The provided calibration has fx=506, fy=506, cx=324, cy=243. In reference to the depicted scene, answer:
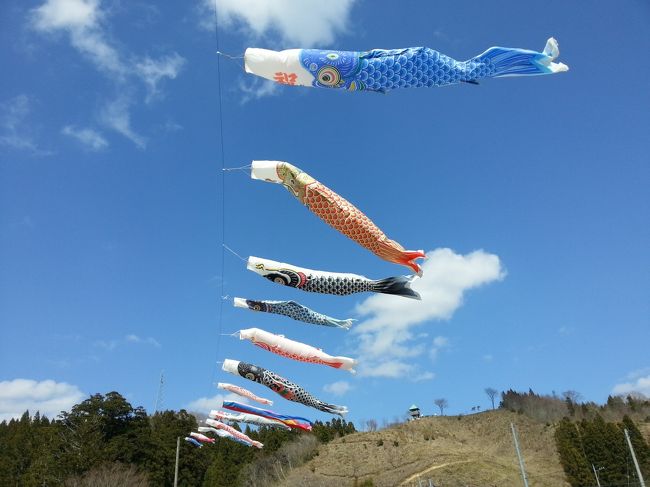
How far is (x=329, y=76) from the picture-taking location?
8.49 meters

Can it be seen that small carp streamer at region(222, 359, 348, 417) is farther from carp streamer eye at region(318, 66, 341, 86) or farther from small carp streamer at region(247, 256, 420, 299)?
carp streamer eye at region(318, 66, 341, 86)

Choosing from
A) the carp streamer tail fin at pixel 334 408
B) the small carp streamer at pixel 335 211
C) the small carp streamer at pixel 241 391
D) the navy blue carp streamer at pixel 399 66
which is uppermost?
the navy blue carp streamer at pixel 399 66

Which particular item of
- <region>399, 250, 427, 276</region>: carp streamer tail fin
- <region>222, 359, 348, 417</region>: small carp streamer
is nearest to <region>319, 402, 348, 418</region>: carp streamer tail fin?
<region>222, 359, 348, 417</region>: small carp streamer

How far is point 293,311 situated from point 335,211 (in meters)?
4.03

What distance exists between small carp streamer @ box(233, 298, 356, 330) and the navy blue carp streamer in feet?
20.9

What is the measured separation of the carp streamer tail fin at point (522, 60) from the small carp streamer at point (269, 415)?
1365cm

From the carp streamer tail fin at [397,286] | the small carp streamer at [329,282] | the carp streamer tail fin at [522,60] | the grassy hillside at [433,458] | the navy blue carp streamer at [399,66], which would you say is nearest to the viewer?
the carp streamer tail fin at [522,60]

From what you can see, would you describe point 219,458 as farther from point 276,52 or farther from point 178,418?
point 276,52

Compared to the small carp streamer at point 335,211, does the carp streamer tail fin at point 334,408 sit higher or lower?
lower

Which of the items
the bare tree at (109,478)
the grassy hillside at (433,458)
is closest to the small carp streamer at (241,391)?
the bare tree at (109,478)

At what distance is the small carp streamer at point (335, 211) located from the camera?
398 inches

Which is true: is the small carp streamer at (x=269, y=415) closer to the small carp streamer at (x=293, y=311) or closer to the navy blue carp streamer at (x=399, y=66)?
the small carp streamer at (x=293, y=311)

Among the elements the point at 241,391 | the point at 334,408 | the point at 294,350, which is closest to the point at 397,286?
the point at 294,350

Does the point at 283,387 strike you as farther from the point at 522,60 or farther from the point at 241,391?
the point at 522,60
